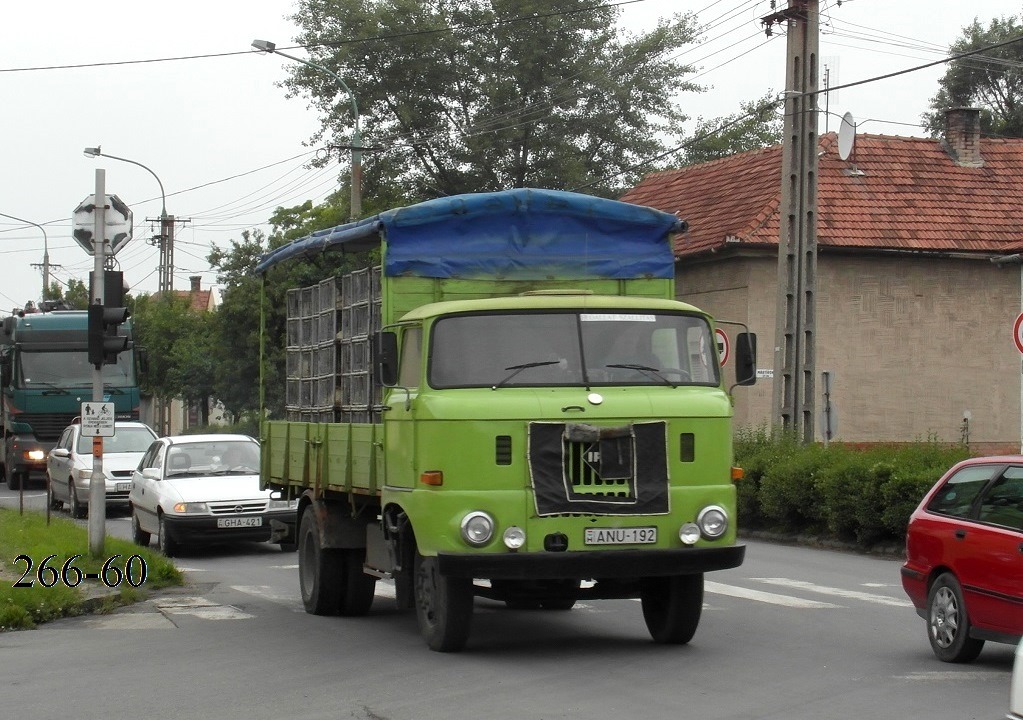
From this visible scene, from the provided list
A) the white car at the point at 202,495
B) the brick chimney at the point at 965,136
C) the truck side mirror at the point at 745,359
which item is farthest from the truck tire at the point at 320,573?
the brick chimney at the point at 965,136

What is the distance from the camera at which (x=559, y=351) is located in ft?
34.7

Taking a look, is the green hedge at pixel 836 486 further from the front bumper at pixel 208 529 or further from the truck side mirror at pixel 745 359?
the truck side mirror at pixel 745 359

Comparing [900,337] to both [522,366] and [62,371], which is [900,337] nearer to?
[62,371]

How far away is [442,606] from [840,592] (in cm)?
596

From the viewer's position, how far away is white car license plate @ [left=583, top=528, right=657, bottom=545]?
10078 mm

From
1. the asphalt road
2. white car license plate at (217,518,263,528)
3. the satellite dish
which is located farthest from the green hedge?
the satellite dish

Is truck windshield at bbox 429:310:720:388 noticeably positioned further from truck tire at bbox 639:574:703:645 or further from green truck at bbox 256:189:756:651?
truck tire at bbox 639:574:703:645

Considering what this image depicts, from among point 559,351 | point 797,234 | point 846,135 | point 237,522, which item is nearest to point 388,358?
point 559,351

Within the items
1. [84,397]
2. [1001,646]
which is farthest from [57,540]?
[84,397]

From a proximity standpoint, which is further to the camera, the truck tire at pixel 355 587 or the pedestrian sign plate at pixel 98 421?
the pedestrian sign plate at pixel 98 421

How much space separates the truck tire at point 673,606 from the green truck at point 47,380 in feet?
82.0

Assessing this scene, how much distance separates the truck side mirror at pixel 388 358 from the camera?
10711 millimetres

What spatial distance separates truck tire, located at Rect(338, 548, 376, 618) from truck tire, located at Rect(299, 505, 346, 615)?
4 centimetres

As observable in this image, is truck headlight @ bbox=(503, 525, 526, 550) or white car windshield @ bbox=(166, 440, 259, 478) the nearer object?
truck headlight @ bbox=(503, 525, 526, 550)
